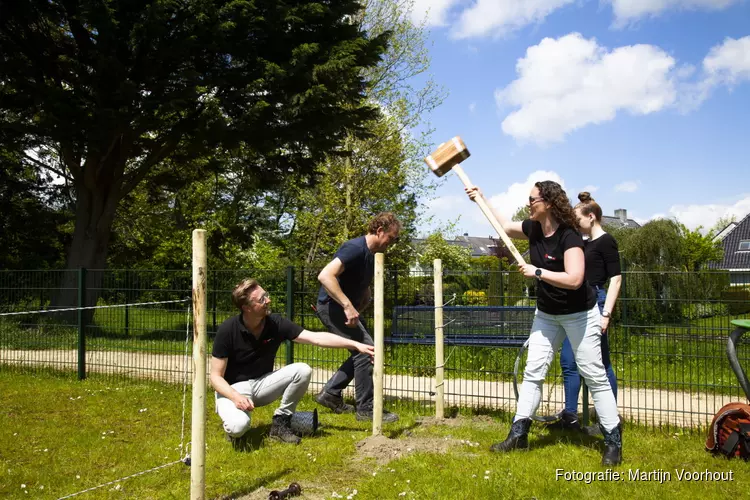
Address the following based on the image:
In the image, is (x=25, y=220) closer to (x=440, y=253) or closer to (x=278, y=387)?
(x=278, y=387)

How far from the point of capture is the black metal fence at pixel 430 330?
5.61 metres

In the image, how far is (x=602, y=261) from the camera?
504cm

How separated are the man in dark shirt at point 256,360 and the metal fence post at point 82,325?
434 centimetres

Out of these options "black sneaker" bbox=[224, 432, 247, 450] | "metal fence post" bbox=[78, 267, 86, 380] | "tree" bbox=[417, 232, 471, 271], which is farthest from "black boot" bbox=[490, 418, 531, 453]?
"tree" bbox=[417, 232, 471, 271]

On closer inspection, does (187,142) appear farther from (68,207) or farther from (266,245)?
(266,245)

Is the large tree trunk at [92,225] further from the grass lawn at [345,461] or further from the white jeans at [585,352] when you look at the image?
the white jeans at [585,352]

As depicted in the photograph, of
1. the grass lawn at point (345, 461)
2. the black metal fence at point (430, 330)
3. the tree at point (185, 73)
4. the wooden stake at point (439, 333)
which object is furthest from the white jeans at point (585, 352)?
the tree at point (185, 73)

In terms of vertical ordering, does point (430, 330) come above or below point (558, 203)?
below

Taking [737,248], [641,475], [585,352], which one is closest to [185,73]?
[585,352]

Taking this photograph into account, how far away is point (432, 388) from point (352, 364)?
5.83 ft

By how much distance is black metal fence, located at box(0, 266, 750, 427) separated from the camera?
561cm

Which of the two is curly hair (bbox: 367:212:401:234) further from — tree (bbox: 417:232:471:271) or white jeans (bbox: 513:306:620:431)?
tree (bbox: 417:232:471:271)

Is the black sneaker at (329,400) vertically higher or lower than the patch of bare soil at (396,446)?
higher

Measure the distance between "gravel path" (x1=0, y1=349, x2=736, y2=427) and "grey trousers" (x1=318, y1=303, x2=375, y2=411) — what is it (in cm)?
81
